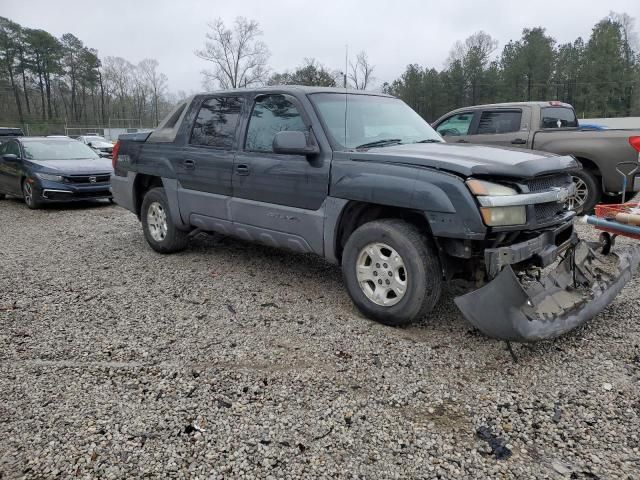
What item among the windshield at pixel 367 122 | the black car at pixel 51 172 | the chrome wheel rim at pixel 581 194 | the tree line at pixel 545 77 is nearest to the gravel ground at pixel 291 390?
the windshield at pixel 367 122

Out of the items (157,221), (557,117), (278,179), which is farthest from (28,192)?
(557,117)

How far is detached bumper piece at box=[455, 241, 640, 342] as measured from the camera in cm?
296

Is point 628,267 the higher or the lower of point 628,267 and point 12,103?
the lower

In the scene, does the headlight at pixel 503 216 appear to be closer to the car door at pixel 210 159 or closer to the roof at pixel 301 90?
the roof at pixel 301 90

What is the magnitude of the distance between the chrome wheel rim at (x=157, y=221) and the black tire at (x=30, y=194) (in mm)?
5267

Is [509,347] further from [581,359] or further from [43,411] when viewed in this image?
[43,411]

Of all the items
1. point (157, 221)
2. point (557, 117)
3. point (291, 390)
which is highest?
point (557, 117)

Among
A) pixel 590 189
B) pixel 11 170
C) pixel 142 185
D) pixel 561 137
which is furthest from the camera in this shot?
pixel 11 170

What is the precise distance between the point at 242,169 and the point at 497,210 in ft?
8.02

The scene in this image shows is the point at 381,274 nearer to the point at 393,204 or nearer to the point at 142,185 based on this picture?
the point at 393,204

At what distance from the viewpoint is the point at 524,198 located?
321 cm

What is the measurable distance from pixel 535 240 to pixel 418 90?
159 feet

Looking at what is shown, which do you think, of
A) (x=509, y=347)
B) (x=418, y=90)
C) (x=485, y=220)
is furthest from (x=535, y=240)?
(x=418, y=90)

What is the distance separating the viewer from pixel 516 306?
9.71 ft
